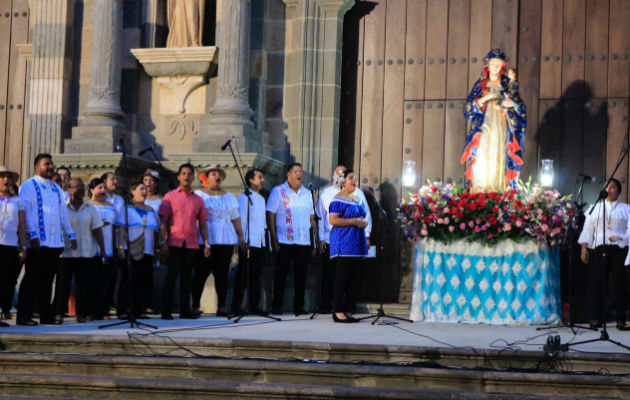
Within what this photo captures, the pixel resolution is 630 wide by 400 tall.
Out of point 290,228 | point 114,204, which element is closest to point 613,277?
point 290,228

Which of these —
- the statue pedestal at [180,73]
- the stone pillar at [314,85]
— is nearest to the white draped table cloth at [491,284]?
the stone pillar at [314,85]

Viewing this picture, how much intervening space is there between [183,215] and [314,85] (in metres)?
2.79

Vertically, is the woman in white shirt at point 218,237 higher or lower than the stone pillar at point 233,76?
lower

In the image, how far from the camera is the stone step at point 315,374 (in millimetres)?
7023

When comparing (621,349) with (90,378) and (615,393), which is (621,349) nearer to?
(615,393)

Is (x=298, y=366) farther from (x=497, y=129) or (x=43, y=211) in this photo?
(x=497, y=129)

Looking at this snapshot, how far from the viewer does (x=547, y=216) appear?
1091 centimetres

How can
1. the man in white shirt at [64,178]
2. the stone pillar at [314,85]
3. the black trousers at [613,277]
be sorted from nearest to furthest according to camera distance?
the black trousers at [613,277] → the man in white shirt at [64,178] → the stone pillar at [314,85]

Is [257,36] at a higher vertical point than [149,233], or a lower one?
higher

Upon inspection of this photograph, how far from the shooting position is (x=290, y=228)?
38.5ft

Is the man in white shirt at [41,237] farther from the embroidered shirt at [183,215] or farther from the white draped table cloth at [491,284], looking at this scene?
the white draped table cloth at [491,284]

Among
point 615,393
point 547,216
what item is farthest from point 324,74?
point 615,393

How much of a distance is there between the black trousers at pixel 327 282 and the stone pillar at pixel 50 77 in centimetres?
347

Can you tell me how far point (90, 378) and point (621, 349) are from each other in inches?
152
